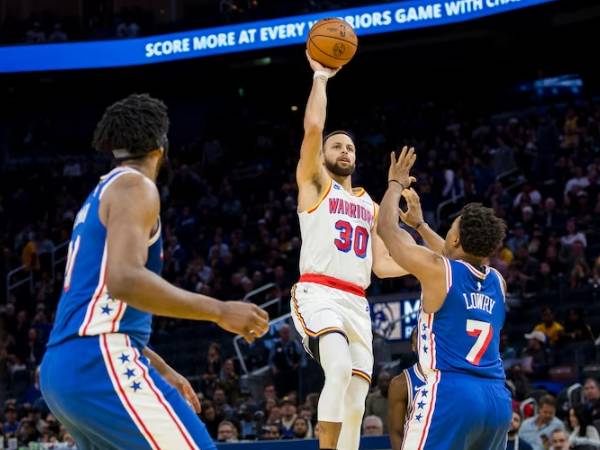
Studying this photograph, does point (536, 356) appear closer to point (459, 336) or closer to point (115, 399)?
point (459, 336)

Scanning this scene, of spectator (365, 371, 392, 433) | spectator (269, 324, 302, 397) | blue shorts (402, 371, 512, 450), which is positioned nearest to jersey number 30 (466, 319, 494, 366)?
blue shorts (402, 371, 512, 450)

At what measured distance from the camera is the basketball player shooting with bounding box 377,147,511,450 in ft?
20.5

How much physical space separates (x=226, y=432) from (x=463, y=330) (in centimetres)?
732

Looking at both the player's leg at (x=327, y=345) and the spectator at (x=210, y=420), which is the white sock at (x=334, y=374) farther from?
the spectator at (x=210, y=420)

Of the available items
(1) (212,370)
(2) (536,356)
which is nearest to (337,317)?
(2) (536,356)

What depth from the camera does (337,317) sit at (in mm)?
7855

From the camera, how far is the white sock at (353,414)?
7.69m

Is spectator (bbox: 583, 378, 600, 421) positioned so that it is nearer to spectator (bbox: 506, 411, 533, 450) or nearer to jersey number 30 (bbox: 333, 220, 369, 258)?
spectator (bbox: 506, 411, 533, 450)

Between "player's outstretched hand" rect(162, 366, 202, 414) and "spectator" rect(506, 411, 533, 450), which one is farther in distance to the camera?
"spectator" rect(506, 411, 533, 450)

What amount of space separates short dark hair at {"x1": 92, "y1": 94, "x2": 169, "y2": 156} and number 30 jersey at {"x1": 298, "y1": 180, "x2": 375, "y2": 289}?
3406mm

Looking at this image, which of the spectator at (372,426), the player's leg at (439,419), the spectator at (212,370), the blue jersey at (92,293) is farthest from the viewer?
the spectator at (212,370)

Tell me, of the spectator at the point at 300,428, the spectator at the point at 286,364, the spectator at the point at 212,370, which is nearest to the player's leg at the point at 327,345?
the spectator at the point at 300,428

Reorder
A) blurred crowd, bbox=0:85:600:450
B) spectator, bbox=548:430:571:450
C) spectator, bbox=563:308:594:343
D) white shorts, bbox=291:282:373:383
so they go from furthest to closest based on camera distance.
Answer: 1. spectator, bbox=563:308:594:343
2. blurred crowd, bbox=0:85:600:450
3. spectator, bbox=548:430:571:450
4. white shorts, bbox=291:282:373:383

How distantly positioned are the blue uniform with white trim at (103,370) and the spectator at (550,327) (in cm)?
1171
